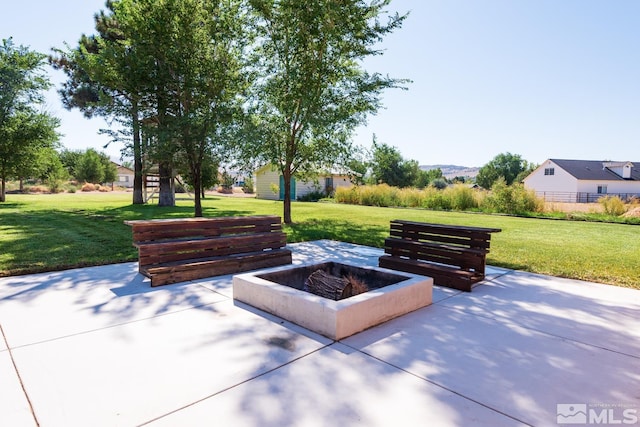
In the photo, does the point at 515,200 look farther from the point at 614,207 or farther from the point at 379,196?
the point at 379,196

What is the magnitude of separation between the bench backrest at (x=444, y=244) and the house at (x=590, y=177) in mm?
41988

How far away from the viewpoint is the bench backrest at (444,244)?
16.9 feet

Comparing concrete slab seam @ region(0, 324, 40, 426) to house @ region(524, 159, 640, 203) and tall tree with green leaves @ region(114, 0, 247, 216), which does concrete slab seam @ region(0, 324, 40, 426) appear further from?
house @ region(524, 159, 640, 203)

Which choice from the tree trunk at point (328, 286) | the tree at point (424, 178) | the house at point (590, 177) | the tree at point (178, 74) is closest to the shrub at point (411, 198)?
the tree at point (178, 74)

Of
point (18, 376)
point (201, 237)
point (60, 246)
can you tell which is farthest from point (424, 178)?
point (18, 376)

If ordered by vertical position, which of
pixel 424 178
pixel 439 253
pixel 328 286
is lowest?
pixel 328 286

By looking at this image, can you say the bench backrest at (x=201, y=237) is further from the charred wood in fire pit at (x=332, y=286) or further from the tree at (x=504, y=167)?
the tree at (x=504, y=167)

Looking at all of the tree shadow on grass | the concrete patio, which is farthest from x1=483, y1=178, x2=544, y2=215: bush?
the tree shadow on grass

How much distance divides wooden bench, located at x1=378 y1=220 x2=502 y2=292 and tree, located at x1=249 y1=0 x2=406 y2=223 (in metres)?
6.10

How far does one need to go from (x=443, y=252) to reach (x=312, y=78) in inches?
316

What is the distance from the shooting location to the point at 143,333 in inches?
131

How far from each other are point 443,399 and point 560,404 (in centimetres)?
76

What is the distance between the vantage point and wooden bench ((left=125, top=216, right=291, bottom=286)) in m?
5.12

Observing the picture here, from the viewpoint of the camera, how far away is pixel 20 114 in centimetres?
2034
